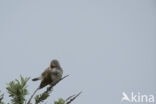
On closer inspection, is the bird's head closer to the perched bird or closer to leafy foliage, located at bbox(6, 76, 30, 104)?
the perched bird

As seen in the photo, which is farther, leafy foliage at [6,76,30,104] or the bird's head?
the bird's head

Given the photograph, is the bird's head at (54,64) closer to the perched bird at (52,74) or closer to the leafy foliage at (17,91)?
the perched bird at (52,74)

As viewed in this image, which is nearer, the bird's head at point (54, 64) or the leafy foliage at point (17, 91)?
the leafy foliage at point (17, 91)

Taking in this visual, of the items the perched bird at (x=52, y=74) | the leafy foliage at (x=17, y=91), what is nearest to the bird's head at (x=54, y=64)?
the perched bird at (x=52, y=74)

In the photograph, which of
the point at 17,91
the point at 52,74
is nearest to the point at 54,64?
the point at 52,74

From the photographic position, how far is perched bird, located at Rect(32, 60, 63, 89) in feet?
20.8

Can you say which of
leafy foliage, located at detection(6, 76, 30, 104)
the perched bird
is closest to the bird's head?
the perched bird

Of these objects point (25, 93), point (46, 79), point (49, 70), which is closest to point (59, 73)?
point (49, 70)

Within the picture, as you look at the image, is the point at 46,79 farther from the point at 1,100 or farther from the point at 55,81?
the point at 1,100

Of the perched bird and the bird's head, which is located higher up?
the bird's head

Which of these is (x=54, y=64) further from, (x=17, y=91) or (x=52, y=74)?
(x=17, y=91)

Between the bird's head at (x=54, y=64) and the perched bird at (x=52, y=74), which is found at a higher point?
the bird's head at (x=54, y=64)

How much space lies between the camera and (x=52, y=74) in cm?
664

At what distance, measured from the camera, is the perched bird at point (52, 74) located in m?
6.33
